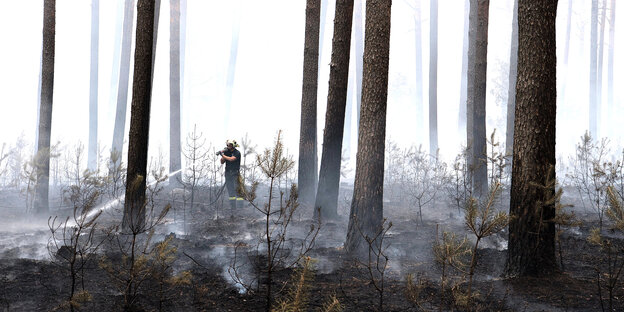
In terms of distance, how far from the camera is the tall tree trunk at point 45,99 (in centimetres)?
966

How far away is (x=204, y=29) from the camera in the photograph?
53.8 metres

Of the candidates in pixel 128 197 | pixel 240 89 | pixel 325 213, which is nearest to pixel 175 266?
pixel 128 197

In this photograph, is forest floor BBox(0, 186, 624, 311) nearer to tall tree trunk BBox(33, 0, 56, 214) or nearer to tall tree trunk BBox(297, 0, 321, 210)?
tall tree trunk BBox(33, 0, 56, 214)

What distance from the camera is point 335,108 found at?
356 inches

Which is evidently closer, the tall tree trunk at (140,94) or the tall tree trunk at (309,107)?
the tall tree trunk at (140,94)

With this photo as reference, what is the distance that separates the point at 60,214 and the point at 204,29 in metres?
46.9

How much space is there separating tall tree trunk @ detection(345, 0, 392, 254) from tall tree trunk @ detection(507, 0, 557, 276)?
81.4 inches

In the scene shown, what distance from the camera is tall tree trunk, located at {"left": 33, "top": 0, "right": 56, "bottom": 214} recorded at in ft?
31.7

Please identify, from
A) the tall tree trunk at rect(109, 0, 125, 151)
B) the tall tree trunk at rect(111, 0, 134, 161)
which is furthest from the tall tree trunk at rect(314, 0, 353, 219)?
the tall tree trunk at rect(109, 0, 125, 151)

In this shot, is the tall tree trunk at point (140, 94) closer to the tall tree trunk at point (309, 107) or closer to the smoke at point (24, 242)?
the smoke at point (24, 242)

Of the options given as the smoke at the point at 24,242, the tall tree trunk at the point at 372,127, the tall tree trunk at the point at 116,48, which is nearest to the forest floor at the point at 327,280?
the smoke at the point at 24,242

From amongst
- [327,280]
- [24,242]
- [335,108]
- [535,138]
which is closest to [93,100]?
[24,242]

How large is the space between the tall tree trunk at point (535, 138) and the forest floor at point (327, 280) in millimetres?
316

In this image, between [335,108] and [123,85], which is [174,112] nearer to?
[123,85]
